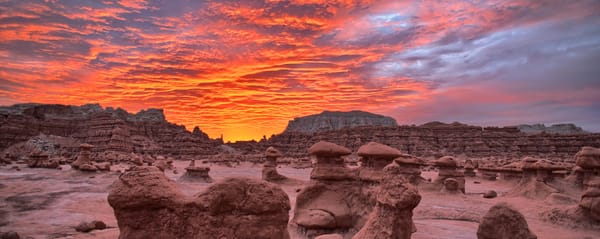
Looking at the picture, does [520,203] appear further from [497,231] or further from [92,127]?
[92,127]

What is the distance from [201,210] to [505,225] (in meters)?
6.42

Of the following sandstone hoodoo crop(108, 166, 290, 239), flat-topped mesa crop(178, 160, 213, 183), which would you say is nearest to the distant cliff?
flat-topped mesa crop(178, 160, 213, 183)

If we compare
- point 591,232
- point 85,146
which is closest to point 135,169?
point 591,232

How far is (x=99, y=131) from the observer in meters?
70.7

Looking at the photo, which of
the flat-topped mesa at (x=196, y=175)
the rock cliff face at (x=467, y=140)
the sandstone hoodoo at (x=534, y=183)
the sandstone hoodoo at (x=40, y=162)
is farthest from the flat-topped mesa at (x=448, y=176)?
the rock cliff face at (x=467, y=140)

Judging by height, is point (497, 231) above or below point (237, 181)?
below

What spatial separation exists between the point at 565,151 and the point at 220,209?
78.6 meters

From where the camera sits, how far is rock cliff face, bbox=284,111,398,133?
159m

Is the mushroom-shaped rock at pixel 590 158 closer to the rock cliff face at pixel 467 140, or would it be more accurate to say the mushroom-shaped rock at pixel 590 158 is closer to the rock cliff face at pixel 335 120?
the rock cliff face at pixel 467 140

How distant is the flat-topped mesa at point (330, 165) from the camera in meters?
12.3

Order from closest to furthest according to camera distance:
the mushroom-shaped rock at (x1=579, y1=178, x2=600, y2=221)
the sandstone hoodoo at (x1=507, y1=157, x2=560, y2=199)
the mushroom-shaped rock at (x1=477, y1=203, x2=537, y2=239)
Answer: the mushroom-shaped rock at (x1=477, y1=203, x2=537, y2=239) → the mushroom-shaped rock at (x1=579, y1=178, x2=600, y2=221) → the sandstone hoodoo at (x1=507, y1=157, x2=560, y2=199)

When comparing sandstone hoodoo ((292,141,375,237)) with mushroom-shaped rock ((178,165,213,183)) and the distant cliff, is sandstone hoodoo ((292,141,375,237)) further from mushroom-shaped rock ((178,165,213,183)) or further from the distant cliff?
the distant cliff

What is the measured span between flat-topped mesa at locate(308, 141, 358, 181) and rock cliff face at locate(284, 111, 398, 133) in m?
142

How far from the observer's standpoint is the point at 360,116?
168m
